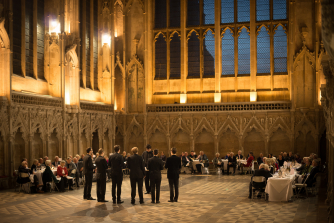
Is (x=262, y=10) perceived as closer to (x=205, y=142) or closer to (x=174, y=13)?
(x=174, y=13)

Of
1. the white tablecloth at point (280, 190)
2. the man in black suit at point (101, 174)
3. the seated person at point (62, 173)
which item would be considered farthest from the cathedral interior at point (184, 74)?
the white tablecloth at point (280, 190)

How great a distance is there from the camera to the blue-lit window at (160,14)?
22.6 metres

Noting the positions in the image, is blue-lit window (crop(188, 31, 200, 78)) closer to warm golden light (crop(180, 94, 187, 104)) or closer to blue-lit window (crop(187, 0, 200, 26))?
blue-lit window (crop(187, 0, 200, 26))

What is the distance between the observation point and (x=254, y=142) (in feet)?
67.4

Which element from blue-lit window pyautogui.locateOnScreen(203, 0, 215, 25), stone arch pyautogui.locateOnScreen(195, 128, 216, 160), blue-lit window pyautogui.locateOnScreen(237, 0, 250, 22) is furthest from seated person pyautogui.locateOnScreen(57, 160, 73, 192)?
blue-lit window pyautogui.locateOnScreen(237, 0, 250, 22)

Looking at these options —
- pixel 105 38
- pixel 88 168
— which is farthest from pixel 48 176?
pixel 105 38

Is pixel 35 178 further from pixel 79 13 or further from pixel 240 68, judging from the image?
pixel 240 68

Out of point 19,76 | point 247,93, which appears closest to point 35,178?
point 19,76

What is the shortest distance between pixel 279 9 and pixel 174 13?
597 centimetres

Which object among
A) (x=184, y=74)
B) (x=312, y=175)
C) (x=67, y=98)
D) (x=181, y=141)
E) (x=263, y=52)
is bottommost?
(x=312, y=175)

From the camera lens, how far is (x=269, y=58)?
21.0 meters

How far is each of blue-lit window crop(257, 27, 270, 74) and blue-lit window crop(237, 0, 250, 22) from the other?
1.15 metres

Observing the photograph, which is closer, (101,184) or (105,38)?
(101,184)

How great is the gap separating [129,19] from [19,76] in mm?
9335
